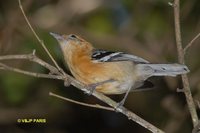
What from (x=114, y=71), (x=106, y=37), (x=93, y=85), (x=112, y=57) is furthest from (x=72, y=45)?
(x=106, y=37)

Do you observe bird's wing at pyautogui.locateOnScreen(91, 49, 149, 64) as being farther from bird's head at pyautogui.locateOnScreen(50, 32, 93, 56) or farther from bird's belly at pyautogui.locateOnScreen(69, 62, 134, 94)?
bird's head at pyautogui.locateOnScreen(50, 32, 93, 56)

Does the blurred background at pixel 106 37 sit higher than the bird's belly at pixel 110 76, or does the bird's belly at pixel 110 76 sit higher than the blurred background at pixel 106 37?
the bird's belly at pixel 110 76

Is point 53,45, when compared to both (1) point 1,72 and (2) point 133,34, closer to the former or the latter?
(1) point 1,72

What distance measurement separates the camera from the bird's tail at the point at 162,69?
4863 mm

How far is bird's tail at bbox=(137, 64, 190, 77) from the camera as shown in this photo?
4.86 m

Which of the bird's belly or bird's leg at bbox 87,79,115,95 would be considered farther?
the bird's belly

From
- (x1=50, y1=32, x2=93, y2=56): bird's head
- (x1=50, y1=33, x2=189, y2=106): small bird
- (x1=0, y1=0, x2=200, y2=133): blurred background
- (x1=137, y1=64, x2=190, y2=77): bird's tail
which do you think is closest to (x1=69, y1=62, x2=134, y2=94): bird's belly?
(x1=50, y1=33, x2=189, y2=106): small bird

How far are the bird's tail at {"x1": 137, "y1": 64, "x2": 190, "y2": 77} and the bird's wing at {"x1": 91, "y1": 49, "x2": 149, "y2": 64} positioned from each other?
0.08 meters

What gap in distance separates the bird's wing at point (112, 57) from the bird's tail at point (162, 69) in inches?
3.2

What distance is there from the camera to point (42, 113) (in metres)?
8.34

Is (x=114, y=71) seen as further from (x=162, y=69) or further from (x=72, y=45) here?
(x=72, y=45)

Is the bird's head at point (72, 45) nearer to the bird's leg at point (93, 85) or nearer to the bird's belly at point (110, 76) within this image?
the bird's belly at point (110, 76)

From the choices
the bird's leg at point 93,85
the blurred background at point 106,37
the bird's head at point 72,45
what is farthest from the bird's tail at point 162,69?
the blurred background at point 106,37

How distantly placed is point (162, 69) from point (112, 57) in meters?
0.60
